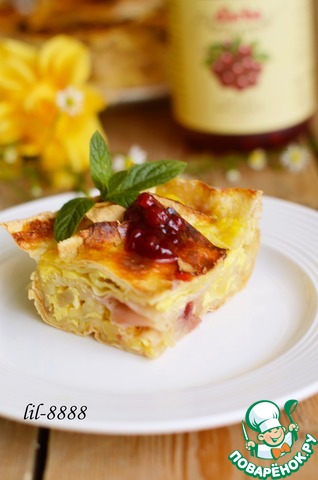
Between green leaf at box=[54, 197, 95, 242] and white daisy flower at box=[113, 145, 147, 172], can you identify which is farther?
white daisy flower at box=[113, 145, 147, 172]

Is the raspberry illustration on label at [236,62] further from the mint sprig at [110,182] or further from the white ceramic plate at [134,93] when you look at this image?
the mint sprig at [110,182]

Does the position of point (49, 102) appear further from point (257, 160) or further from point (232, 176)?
point (257, 160)

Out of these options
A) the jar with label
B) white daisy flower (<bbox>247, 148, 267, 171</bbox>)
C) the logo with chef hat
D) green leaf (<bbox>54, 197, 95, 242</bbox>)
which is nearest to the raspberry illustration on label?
the jar with label

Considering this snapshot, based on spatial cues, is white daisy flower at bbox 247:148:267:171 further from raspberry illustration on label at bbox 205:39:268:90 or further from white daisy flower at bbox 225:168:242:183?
raspberry illustration on label at bbox 205:39:268:90

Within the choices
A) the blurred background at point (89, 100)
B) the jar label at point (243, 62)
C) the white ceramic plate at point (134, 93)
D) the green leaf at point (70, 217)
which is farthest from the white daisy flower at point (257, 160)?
the green leaf at point (70, 217)

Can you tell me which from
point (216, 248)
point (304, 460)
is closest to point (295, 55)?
point (216, 248)

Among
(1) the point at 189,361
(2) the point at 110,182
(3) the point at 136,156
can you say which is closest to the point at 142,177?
(2) the point at 110,182
